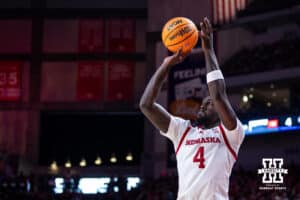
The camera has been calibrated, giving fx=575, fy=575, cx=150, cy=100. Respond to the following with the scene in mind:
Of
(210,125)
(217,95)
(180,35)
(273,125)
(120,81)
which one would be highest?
(120,81)

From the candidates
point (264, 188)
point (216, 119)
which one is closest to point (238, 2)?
point (264, 188)

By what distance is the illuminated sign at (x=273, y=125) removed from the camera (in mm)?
22578

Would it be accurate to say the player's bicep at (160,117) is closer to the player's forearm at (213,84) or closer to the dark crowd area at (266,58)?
the player's forearm at (213,84)

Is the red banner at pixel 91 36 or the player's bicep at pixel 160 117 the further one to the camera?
the red banner at pixel 91 36

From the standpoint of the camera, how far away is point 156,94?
14.5 ft

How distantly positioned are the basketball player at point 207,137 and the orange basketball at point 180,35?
1.10ft

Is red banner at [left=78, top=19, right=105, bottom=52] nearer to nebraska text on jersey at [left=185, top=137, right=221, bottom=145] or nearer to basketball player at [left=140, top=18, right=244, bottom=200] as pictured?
basketball player at [left=140, top=18, right=244, bottom=200]

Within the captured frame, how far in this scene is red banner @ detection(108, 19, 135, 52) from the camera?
33250 mm

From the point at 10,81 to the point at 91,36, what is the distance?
17.4 feet

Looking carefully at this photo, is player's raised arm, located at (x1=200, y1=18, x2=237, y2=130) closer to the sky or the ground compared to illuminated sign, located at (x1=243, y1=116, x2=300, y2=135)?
closer to the ground

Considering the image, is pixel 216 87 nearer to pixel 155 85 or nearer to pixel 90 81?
pixel 155 85

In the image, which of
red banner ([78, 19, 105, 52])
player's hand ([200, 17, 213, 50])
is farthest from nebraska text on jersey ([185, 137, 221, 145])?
red banner ([78, 19, 105, 52])

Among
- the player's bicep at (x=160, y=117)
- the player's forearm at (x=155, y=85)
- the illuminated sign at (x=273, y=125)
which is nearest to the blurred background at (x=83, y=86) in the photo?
the illuminated sign at (x=273, y=125)

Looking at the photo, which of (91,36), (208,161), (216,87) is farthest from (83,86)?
(216,87)
